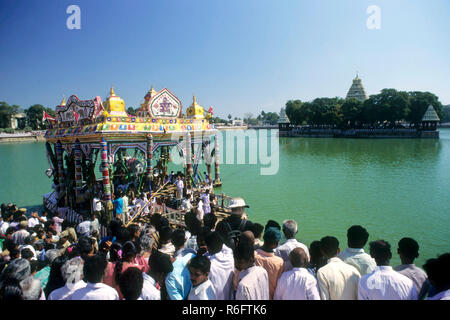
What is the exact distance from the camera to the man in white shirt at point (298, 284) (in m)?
3.04

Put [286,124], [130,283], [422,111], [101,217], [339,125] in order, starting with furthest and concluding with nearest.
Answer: [286,124]
[339,125]
[422,111]
[101,217]
[130,283]

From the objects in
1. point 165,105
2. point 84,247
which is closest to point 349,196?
point 165,105

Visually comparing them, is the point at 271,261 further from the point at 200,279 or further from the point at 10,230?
the point at 10,230

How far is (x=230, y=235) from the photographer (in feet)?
15.9

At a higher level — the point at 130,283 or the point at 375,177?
the point at 130,283

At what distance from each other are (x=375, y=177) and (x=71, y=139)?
65.6 feet

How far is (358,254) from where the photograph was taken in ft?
12.9

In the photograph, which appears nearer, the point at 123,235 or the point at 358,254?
the point at 358,254

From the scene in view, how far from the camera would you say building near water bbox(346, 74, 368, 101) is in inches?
3086

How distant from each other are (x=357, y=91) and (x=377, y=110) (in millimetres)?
26384

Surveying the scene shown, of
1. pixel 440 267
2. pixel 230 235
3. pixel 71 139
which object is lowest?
pixel 230 235

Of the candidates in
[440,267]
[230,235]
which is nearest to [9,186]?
[230,235]

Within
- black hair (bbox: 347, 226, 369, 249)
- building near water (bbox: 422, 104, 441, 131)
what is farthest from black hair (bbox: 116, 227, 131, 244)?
building near water (bbox: 422, 104, 441, 131)
